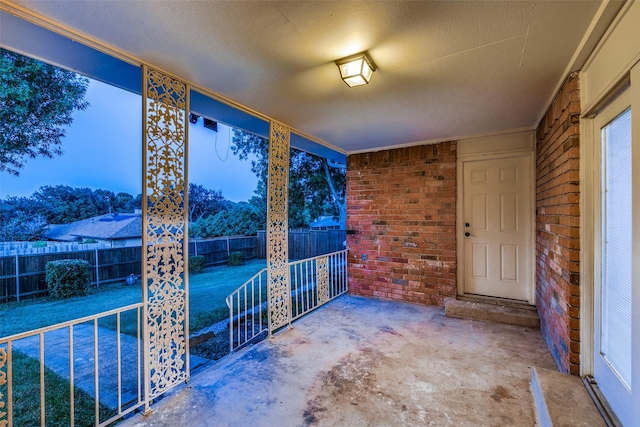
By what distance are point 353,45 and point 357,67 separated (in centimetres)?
16

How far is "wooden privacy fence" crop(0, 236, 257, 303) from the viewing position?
5.20 metres

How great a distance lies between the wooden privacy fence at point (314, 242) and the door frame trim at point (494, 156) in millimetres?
4807

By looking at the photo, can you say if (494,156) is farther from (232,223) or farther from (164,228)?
(232,223)

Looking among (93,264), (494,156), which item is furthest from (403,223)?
(93,264)

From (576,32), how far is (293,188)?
26.4 ft

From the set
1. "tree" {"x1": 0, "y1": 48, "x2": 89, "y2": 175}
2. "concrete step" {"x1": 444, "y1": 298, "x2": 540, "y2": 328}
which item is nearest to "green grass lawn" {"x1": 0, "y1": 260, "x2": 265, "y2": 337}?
"tree" {"x1": 0, "y1": 48, "x2": 89, "y2": 175}

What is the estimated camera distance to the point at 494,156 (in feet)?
11.8

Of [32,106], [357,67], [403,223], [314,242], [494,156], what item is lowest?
[314,242]

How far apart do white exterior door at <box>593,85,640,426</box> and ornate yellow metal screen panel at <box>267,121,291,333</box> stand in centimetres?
259

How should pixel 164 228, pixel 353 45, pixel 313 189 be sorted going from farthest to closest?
pixel 313 189 < pixel 164 228 < pixel 353 45

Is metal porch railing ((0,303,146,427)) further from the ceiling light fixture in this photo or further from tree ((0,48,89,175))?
tree ((0,48,89,175))

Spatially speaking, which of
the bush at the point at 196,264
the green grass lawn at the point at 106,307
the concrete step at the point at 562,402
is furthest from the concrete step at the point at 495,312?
the bush at the point at 196,264

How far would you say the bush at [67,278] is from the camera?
18.0ft

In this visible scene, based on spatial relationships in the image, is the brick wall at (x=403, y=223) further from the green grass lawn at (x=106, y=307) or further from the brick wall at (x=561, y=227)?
the green grass lawn at (x=106, y=307)
